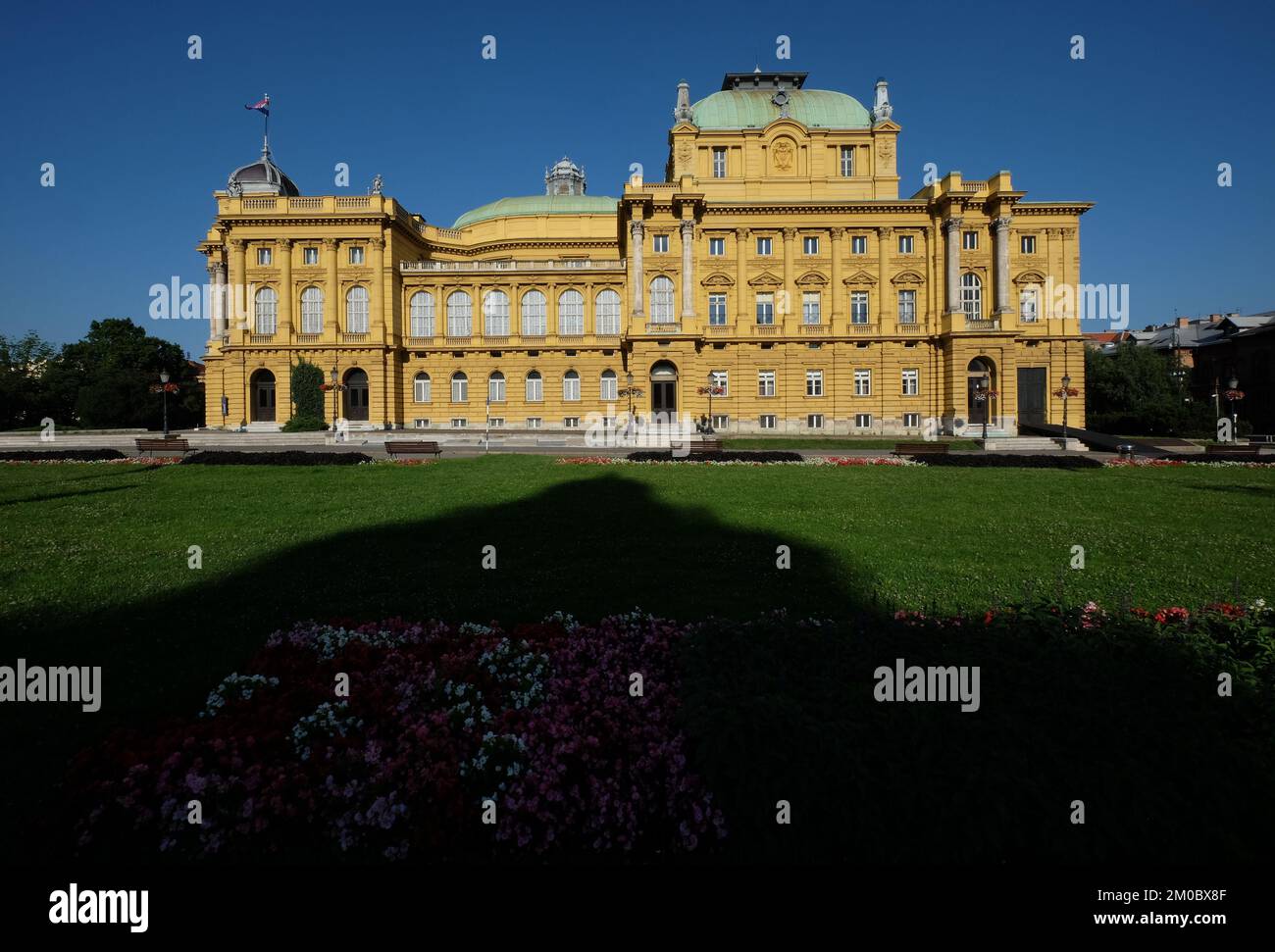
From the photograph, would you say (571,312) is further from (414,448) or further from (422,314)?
(414,448)

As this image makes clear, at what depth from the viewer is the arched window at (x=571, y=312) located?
54.1 meters

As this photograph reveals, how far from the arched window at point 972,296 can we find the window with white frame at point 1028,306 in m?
3.21

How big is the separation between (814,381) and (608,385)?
1626cm

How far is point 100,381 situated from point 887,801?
72.1 metres

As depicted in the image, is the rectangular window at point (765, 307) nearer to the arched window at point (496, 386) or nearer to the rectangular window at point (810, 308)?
the rectangular window at point (810, 308)

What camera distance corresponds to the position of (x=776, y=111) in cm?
5316

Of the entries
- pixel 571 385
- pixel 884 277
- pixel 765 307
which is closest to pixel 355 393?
pixel 571 385

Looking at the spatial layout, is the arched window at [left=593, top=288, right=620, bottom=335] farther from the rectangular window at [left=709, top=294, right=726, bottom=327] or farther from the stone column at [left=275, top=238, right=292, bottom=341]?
the stone column at [left=275, top=238, right=292, bottom=341]

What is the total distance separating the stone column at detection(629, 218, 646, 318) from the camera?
49.0m

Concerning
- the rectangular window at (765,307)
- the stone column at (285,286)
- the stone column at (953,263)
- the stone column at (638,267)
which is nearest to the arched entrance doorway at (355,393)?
the stone column at (285,286)

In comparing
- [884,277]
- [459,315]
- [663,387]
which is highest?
[884,277]
